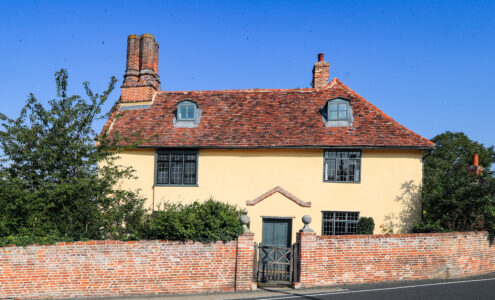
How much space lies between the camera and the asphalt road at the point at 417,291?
10.4 meters

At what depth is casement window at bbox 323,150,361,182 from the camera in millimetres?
15844

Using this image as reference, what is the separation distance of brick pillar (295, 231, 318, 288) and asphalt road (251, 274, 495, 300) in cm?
74

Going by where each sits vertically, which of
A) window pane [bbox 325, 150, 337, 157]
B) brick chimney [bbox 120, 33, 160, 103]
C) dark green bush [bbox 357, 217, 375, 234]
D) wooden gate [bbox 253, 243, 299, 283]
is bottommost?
wooden gate [bbox 253, 243, 299, 283]

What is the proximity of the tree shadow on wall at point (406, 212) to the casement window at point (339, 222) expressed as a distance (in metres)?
1.32

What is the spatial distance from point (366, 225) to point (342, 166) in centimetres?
275

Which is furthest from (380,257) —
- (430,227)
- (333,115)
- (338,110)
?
(338,110)

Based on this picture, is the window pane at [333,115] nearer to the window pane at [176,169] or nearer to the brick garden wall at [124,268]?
the window pane at [176,169]

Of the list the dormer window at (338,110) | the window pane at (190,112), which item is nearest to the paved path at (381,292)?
the dormer window at (338,110)

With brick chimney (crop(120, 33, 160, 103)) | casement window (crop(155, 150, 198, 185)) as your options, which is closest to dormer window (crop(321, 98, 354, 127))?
casement window (crop(155, 150, 198, 185))

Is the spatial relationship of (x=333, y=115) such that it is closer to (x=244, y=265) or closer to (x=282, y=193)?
(x=282, y=193)

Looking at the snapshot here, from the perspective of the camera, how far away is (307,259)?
457 inches

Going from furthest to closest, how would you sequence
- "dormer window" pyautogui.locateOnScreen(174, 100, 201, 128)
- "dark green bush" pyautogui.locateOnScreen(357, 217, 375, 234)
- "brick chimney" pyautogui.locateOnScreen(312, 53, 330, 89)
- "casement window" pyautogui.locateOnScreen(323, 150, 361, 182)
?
"brick chimney" pyautogui.locateOnScreen(312, 53, 330, 89) < "dormer window" pyautogui.locateOnScreen(174, 100, 201, 128) < "casement window" pyautogui.locateOnScreen(323, 150, 361, 182) < "dark green bush" pyautogui.locateOnScreen(357, 217, 375, 234)

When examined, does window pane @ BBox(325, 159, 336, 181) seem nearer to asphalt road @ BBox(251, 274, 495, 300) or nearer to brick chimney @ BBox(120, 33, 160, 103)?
asphalt road @ BBox(251, 274, 495, 300)

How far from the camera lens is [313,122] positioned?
55.9 ft
